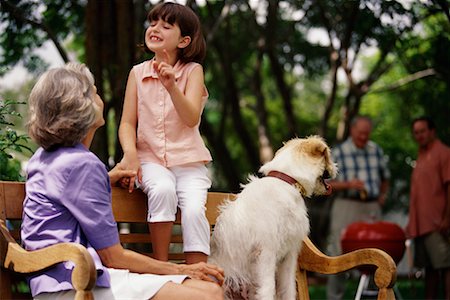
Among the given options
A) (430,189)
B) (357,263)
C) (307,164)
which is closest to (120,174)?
(307,164)

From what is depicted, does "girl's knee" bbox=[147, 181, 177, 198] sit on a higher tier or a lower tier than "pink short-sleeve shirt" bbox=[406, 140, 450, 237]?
higher

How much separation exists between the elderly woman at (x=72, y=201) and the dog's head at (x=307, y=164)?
3.40ft

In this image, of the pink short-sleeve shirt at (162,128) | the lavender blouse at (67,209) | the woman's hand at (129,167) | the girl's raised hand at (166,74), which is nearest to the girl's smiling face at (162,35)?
the pink short-sleeve shirt at (162,128)

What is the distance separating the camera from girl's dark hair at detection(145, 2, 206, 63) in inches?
178

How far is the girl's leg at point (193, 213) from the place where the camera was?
4.30 meters

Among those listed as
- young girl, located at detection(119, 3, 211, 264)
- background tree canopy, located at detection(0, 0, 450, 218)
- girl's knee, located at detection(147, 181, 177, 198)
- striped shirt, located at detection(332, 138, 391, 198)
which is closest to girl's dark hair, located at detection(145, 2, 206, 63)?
young girl, located at detection(119, 3, 211, 264)

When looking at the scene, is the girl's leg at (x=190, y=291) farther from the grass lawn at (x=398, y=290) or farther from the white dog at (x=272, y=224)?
the grass lawn at (x=398, y=290)

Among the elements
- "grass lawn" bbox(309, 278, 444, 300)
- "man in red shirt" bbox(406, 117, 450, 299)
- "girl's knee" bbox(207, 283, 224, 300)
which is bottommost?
"grass lawn" bbox(309, 278, 444, 300)

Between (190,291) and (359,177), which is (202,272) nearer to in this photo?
(190,291)

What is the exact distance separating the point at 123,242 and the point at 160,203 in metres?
0.57

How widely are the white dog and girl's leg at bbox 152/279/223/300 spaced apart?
0.67 metres

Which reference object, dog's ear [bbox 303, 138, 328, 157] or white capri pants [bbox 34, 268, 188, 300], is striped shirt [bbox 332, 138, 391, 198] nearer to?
dog's ear [bbox 303, 138, 328, 157]

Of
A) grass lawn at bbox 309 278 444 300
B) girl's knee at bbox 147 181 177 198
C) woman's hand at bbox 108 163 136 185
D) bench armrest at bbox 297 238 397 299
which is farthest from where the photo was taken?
grass lawn at bbox 309 278 444 300

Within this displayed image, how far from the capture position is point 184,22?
4.55 meters
